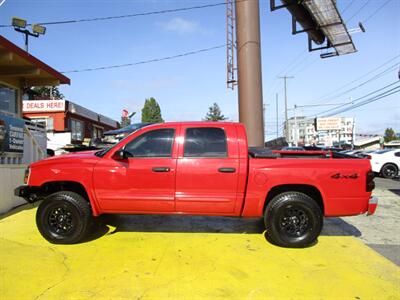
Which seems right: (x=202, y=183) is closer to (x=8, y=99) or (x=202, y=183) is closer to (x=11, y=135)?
(x=11, y=135)

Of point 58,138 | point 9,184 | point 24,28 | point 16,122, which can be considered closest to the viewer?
point 9,184

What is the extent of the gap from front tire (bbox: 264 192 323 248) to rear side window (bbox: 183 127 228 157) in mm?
1066

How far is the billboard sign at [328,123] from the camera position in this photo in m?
74.0

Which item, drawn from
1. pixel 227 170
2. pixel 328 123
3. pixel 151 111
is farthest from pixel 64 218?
pixel 328 123

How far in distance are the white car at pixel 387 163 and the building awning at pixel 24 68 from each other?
556 inches

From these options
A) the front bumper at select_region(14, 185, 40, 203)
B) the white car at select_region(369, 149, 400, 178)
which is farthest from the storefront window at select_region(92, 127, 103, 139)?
the front bumper at select_region(14, 185, 40, 203)

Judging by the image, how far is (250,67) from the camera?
8156 mm

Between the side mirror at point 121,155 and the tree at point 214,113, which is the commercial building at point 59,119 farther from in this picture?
the tree at point 214,113

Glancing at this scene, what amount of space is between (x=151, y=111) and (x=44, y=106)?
49083 mm

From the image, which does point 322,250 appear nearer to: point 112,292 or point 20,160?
point 112,292

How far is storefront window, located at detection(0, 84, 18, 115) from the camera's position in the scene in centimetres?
1105

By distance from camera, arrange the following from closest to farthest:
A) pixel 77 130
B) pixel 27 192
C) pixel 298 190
Answer: pixel 298 190, pixel 27 192, pixel 77 130

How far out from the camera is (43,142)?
10992mm

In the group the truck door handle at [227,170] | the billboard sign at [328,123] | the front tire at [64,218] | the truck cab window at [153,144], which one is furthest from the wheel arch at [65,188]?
the billboard sign at [328,123]
